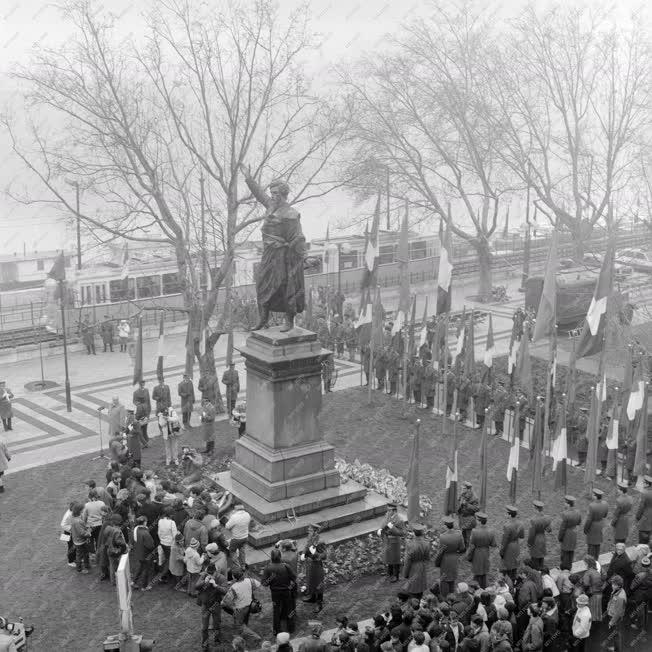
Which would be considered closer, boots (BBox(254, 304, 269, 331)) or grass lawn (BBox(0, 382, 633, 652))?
grass lawn (BBox(0, 382, 633, 652))

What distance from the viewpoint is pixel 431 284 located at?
4350 centimetres

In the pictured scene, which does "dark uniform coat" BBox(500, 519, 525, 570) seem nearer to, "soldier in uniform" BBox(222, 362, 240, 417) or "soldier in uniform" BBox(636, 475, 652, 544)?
"soldier in uniform" BBox(636, 475, 652, 544)

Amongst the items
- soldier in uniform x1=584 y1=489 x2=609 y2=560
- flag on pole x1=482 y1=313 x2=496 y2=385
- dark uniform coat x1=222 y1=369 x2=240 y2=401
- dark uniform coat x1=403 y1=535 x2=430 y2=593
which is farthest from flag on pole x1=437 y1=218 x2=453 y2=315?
dark uniform coat x1=403 y1=535 x2=430 y2=593

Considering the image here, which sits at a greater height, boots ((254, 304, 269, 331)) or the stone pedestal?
boots ((254, 304, 269, 331))

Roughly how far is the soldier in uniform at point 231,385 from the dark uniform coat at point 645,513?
1023cm

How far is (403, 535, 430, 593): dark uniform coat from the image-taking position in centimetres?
1274

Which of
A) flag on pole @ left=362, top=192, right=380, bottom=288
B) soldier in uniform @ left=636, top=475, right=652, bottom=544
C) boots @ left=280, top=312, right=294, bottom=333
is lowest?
soldier in uniform @ left=636, top=475, right=652, bottom=544

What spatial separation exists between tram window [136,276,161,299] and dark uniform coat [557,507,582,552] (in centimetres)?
2406

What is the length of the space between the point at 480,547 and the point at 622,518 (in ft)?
9.95

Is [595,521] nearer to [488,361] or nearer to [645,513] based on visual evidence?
[645,513]

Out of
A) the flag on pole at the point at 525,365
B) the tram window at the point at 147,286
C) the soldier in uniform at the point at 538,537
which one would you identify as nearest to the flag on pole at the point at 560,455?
the flag on pole at the point at 525,365

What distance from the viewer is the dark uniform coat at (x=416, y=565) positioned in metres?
12.7

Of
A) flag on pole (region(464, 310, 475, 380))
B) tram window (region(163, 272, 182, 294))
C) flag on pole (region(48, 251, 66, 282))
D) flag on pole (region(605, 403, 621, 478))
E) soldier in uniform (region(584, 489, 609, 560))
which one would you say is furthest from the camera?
tram window (region(163, 272, 182, 294))

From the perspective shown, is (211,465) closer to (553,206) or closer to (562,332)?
(562,332)
